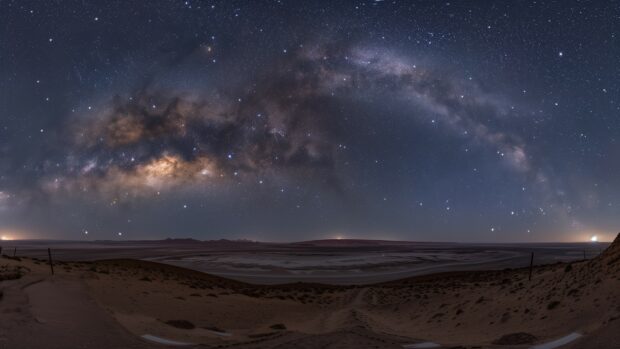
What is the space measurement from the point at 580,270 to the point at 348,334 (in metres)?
9.59

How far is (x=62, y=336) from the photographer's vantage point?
30.2 ft

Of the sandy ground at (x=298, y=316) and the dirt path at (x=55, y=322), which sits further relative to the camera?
the sandy ground at (x=298, y=316)

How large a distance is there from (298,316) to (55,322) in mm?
12181

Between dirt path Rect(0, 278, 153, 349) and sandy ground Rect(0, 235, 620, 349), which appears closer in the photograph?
dirt path Rect(0, 278, 153, 349)

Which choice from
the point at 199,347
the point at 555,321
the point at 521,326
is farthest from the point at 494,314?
the point at 199,347

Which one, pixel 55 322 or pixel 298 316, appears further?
pixel 298 316

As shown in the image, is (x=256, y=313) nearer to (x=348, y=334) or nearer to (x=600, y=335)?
(x=348, y=334)

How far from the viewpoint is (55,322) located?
33.2 ft

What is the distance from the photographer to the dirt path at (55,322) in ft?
28.8

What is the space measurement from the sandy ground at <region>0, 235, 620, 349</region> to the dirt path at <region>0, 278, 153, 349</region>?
0.08 ft

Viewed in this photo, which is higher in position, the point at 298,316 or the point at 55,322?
the point at 55,322

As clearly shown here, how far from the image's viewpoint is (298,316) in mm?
20188

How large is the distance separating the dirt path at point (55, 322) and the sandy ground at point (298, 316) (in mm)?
24

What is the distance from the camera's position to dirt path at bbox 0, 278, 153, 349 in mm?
8766
